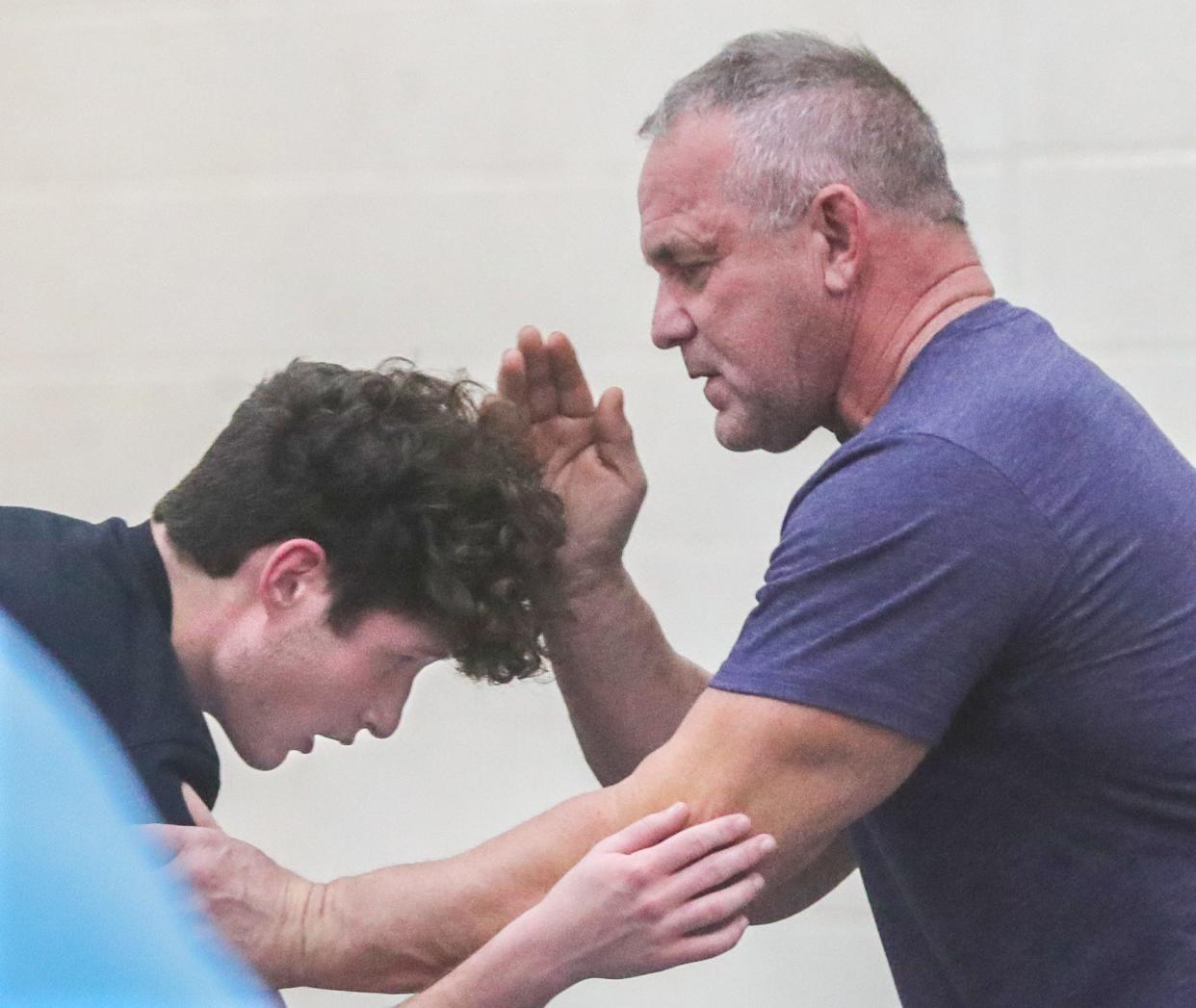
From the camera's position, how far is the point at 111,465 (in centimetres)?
243

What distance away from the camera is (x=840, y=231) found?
153 cm

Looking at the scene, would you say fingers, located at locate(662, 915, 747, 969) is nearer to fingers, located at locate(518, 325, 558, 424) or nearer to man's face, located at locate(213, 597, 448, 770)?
man's face, located at locate(213, 597, 448, 770)

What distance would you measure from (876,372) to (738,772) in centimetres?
43

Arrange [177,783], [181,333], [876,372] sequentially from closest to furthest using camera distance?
[177,783] < [876,372] < [181,333]

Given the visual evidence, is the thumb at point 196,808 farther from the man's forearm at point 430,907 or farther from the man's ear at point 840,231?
the man's ear at point 840,231

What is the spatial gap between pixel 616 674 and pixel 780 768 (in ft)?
1.83

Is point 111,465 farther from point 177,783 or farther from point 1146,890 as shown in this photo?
point 1146,890

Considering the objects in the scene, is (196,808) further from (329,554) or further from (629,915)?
(629,915)

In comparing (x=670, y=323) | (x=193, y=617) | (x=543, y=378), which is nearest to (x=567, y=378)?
(x=543, y=378)

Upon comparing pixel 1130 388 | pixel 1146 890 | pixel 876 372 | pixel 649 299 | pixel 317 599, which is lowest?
pixel 1146 890

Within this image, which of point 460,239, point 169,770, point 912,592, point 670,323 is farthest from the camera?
point 460,239

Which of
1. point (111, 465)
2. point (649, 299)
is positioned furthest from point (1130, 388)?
point (111, 465)

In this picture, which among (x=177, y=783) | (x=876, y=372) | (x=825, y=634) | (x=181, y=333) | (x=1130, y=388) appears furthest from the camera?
(x=181, y=333)

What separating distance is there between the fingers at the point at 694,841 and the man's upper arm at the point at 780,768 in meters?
0.02
